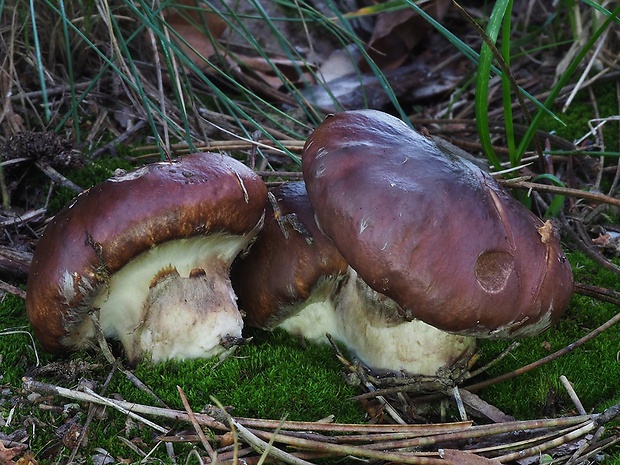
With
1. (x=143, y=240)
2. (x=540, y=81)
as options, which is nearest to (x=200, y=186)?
(x=143, y=240)

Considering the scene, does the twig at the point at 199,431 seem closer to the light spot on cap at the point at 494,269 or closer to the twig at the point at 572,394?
the light spot on cap at the point at 494,269

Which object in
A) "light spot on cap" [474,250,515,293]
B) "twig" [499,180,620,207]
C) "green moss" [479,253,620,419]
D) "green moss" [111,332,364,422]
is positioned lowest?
"green moss" [479,253,620,419]

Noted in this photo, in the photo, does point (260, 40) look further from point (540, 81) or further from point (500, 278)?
point (500, 278)

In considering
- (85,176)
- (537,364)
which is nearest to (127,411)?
(537,364)

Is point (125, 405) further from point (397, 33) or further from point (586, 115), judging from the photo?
point (397, 33)

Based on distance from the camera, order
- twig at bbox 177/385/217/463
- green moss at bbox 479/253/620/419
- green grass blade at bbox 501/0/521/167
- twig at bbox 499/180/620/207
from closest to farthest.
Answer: twig at bbox 177/385/217/463 < green moss at bbox 479/253/620/419 < twig at bbox 499/180/620/207 < green grass blade at bbox 501/0/521/167

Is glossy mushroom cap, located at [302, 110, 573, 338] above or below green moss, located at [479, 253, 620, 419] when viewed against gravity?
above

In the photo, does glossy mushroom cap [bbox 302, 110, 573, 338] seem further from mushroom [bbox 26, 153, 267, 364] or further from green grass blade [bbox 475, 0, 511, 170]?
green grass blade [bbox 475, 0, 511, 170]

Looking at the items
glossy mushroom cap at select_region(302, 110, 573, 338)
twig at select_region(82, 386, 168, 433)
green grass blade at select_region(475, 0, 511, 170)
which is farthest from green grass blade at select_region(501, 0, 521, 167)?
twig at select_region(82, 386, 168, 433)
